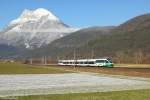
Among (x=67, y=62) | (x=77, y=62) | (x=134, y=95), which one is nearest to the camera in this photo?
(x=134, y=95)

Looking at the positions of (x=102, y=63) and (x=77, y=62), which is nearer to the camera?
(x=102, y=63)

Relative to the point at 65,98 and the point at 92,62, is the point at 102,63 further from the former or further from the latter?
the point at 65,98

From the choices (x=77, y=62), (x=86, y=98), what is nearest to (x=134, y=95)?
(x=86, y=98)

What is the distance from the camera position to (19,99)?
88.5 ft

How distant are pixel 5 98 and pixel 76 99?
512 centimetres

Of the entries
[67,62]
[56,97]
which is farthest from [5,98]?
[67,62]

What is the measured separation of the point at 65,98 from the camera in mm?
27500

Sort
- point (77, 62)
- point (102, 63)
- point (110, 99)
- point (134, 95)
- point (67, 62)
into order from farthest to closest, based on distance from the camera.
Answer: point (67, 62) < point (77, 62) < point (102, 63) < point (134, 95) < point (110, 99)

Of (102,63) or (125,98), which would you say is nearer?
(125,98)

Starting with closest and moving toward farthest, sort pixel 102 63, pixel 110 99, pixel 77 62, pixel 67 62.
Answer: pixel 110 99 → pixel 102 63 → pixel 77 62 → pixel 67 62

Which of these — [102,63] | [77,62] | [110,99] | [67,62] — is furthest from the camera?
[67,62]

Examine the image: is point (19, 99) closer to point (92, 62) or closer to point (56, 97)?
point (56, 97)

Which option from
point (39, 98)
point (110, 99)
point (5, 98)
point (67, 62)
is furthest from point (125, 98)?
point (67, 62)

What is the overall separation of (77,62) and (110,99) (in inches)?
4796
